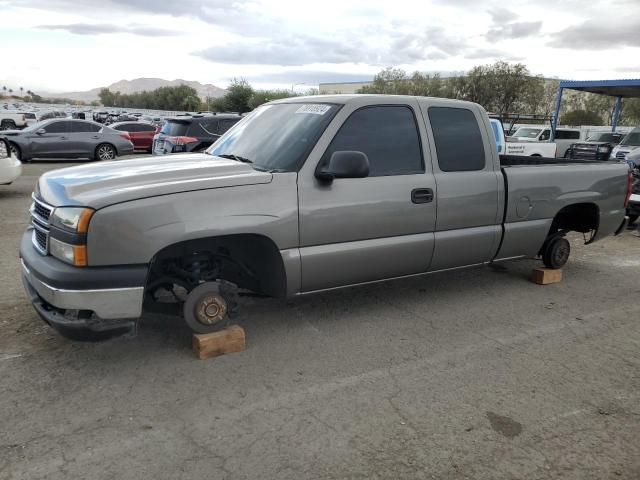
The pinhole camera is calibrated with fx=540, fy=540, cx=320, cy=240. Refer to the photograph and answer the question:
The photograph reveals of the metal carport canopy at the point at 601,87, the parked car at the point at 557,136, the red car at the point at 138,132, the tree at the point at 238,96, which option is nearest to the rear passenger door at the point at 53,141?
the red car at the point at 138,132

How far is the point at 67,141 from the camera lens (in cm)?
1811

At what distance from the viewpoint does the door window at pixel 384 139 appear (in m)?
4.26

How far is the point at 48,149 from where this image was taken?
17.8 m

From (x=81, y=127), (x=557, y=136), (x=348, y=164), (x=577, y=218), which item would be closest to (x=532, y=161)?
(x=577, y=218)

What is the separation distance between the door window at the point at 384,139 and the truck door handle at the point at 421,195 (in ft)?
0.53

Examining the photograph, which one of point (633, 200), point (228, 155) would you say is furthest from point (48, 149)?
point (633, 200)

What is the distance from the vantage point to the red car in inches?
901

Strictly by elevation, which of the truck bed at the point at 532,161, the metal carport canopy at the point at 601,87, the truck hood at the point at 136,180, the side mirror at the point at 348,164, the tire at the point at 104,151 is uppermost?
the metal carport canopy at the point at 601,87

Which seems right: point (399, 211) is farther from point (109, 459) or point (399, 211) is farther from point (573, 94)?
point (573, 94)

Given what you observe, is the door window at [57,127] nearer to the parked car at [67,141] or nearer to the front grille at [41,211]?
the parked car at [67,141]

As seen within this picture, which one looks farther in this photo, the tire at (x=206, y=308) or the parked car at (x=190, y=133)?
the parked car at (x=190, y=133)

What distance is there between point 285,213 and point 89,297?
140 centimetres

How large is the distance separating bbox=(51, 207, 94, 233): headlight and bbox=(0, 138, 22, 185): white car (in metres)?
8.14

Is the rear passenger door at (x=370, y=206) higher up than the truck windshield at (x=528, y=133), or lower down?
higher up
